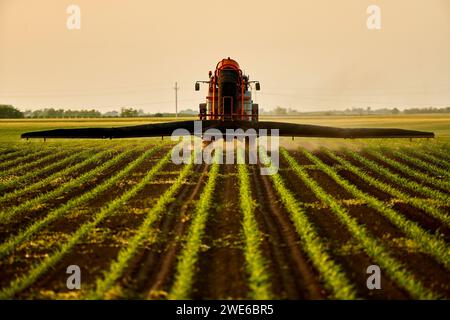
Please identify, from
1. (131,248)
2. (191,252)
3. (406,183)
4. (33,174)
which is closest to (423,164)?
(406,183)

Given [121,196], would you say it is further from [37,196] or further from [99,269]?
[99,269]

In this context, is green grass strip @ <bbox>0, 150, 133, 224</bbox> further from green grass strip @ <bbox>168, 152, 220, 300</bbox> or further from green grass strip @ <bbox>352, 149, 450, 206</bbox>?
green grass strip @ <bbox>352, 149, 450, 206</bbox>

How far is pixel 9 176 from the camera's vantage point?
1312cm

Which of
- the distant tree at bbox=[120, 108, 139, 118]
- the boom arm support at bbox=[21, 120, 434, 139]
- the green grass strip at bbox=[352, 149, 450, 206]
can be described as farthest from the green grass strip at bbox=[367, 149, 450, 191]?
the distant tree at bbox=[120, 108, 139, 118]

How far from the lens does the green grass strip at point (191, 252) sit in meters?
4.71

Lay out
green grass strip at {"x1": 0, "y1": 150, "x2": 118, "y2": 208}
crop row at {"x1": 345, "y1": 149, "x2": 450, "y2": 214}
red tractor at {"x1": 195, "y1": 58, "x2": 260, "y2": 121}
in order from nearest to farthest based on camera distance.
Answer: crop row at {"x1": 345, "y1": 149, "x2": 450, "y2": 214} → green grass strip at {"x1": 0, "y1": 150, "x2": 118, "y2": 208} → red tractor at {"x1": 195, "y1": 58, "x2": 260, "y2": 121}

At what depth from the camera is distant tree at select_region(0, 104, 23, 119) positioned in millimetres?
88250

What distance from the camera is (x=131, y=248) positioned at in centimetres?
608

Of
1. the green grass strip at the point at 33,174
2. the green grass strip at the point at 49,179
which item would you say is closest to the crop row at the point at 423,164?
the green grass strip at the point at 49,179

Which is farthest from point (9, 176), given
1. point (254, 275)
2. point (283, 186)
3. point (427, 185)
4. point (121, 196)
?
point (427, 185)

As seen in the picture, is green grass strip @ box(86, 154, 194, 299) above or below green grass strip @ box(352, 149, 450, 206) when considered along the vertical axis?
below

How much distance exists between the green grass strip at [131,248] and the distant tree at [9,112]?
9260 centimetres

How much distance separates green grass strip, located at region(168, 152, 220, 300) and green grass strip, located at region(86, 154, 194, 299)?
759 mm

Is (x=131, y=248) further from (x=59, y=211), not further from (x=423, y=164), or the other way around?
(x=423, y=164)
